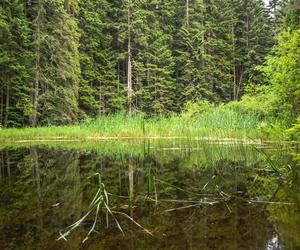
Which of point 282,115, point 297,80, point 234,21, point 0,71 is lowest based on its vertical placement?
point 282,115

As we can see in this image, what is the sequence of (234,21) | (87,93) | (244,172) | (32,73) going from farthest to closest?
(234,21) < (87,93) < (32,73) < (244,172)

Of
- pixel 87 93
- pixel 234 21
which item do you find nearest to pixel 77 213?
pixel 87 93

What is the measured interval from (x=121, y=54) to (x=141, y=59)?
2.13 metres

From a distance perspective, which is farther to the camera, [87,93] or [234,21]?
[234,21]

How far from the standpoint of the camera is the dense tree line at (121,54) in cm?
1984

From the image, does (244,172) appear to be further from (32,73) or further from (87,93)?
(87,93)

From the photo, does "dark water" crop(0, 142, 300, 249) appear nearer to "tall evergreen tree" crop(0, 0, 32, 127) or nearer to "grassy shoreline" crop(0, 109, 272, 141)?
"grassy shoreline" crop(0, 109, 272, 141)

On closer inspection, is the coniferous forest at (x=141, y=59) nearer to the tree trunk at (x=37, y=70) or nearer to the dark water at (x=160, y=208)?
the tree trunk at (x=37, y=70)

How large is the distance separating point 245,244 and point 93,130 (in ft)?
44.4

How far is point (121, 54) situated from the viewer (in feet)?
86.8

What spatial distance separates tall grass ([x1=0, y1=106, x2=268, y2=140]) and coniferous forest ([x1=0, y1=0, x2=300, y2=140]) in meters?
0.88

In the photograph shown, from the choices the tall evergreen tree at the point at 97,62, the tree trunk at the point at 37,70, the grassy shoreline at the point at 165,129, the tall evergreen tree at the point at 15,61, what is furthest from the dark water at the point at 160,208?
the tall evergreen tree at the point at 97,62

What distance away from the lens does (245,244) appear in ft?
7.93

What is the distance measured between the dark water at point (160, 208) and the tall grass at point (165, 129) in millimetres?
4942
